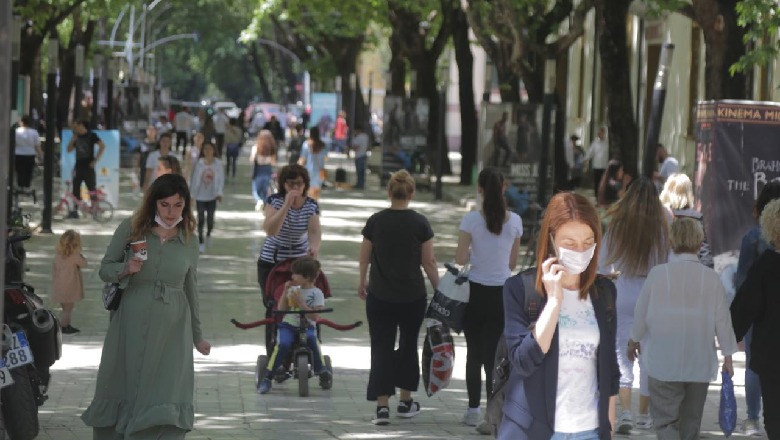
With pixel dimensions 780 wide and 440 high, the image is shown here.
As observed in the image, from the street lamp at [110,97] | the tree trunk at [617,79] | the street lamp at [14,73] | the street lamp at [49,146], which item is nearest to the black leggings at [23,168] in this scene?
the street lamp at [110,97]

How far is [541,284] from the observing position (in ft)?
20.2

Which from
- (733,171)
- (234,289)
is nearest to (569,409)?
(733,171)

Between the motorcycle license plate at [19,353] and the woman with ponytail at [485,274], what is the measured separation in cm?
284

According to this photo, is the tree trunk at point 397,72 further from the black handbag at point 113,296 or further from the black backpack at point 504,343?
the black backpack at point 504,343

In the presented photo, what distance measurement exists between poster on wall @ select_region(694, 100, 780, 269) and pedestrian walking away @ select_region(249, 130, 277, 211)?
11599 mm

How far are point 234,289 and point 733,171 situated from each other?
5.90 meters

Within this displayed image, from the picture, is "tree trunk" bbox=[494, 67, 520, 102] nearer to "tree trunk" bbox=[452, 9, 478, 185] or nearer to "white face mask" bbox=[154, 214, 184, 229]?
"tree trunk" bbox=[452, 9, 478, 185]

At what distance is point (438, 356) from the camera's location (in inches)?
420

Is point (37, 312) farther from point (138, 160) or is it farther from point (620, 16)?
point (138, 160)

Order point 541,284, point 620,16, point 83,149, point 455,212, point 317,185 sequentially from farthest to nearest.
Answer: point 455,212, point 317,185, point 83,149, point 620,16, point 541,284

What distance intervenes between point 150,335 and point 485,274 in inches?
124

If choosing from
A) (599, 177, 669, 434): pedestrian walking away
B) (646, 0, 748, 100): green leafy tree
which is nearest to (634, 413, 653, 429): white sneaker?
(599, 177, 669, 434): pedestrian walking away

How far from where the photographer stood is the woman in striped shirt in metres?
12.1

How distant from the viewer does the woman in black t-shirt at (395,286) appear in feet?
35.1
